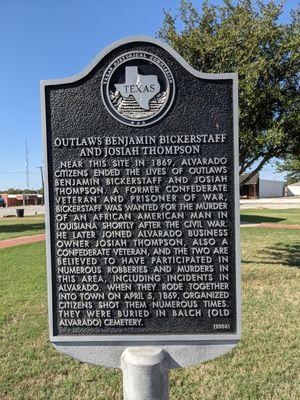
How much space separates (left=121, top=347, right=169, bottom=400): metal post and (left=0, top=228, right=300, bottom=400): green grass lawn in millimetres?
874

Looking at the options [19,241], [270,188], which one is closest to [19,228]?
[19,241]

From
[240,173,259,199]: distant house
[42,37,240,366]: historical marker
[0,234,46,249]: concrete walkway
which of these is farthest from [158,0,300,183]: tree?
[240,173,259,199]: distant house

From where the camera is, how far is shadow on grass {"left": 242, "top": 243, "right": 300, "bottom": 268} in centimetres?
892

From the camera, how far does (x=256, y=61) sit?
683 cm

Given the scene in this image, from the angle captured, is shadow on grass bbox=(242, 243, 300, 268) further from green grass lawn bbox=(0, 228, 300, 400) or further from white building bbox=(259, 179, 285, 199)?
white building bbox=(259, 179, 285, 199)

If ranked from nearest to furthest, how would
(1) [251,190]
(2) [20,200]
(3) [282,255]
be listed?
(3) [282,255] → (1) [251,190] → (2) [20,200]

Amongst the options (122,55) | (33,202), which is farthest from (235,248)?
(33,202)

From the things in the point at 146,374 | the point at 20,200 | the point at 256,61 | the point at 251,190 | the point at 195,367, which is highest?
the point at 256,61

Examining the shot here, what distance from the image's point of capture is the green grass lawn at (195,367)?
3432 mm

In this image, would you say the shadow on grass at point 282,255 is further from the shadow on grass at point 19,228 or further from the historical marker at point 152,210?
the shadow on grass at point 19,228

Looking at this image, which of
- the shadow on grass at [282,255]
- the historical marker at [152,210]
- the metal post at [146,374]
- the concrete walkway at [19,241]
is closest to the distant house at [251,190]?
the concrete walkway at [19,241]

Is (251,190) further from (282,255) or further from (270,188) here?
(282,255)

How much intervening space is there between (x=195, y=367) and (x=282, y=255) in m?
6.60

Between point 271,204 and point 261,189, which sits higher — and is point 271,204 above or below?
below
